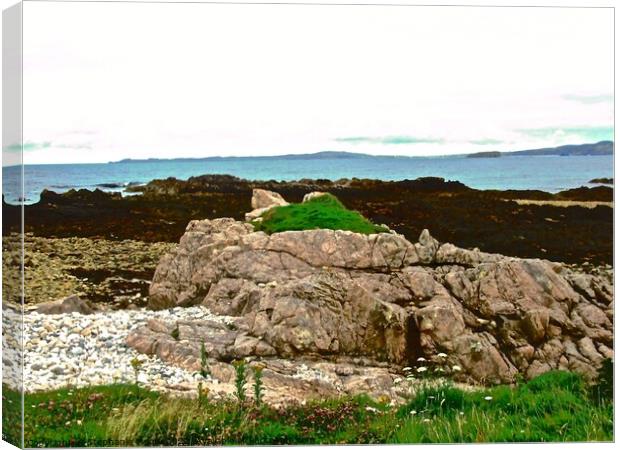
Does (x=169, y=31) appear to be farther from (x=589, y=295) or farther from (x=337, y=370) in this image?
(x=589, y=295)

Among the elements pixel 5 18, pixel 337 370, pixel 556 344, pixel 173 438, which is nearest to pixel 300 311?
pixel 337 370

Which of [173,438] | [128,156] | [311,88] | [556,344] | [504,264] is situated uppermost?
[311,88]

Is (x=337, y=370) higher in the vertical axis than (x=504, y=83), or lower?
lower

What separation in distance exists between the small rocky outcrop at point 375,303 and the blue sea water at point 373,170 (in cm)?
66

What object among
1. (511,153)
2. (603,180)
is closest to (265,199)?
(511,153)

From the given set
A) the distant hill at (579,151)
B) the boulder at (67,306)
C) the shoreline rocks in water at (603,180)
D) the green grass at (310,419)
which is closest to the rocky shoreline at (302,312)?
the boulder at (67,306)

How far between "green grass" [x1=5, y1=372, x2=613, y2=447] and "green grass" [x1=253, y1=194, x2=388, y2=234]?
2.02 metres

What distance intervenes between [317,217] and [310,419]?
92.6 inches

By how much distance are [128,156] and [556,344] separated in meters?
5.25

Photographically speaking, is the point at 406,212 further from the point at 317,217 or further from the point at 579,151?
the point at 579,151

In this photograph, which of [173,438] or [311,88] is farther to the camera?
[311,88]

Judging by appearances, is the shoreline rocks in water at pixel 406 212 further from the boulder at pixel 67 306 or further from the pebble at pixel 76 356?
the pebble at pixel 76 356

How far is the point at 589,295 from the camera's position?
1373 centimetres

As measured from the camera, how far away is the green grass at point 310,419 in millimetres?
12625
